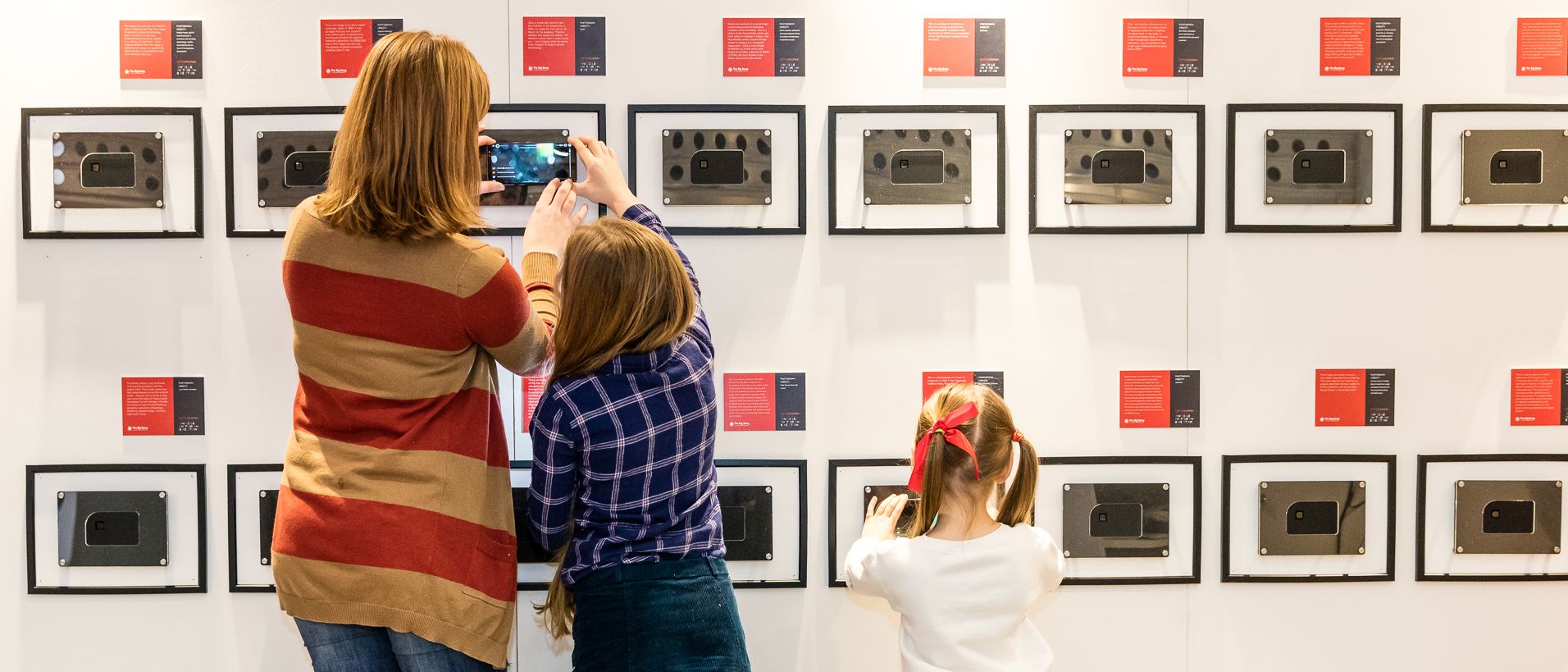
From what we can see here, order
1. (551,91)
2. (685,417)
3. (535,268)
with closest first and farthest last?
1. (685,417)
2. (535,268)
3. (551,91)

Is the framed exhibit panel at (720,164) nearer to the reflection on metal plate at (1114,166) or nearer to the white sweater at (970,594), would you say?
the reflection on metal plate at (1114,166)

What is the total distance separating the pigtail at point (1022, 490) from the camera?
5.70 feet

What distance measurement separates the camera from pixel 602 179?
187 centimetres

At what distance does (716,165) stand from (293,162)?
33.6 inches

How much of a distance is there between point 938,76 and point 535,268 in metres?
0.91

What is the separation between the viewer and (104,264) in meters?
2.02

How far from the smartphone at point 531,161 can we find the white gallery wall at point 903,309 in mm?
114

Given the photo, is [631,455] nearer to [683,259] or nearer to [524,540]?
[683,259]

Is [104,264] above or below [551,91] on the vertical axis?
below

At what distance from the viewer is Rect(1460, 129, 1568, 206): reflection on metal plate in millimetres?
2051

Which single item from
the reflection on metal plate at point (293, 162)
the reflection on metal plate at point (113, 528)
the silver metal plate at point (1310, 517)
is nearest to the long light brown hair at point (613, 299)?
the reflection on metal plate at point (293, 162)

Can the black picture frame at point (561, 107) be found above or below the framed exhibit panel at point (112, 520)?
above

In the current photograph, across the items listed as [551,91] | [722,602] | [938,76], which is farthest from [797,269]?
[722,602]

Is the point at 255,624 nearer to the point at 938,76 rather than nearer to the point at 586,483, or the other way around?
the point at 586,483
